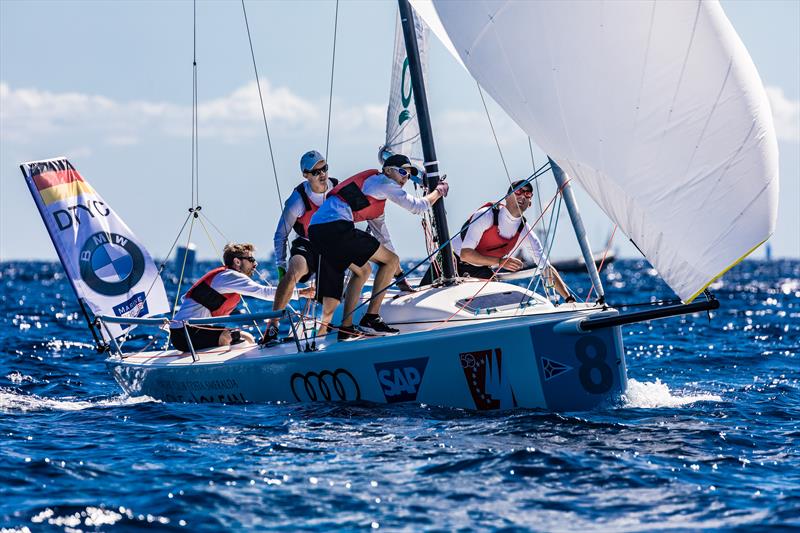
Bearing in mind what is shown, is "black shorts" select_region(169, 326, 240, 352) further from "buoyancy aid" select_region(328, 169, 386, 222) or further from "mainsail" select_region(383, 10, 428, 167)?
"mainsail" select_region(383, 10, 428, 167)

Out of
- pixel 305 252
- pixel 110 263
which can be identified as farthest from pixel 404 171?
pixel 110 263

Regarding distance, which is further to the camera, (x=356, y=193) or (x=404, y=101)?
(x=404, y=101)

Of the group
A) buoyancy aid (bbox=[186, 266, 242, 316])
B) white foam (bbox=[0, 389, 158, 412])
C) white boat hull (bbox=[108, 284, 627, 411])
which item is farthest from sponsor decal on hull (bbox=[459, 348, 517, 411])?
white foam (bbox=[0, 389, 158, 412])

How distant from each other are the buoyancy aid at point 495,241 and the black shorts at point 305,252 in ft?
4.87

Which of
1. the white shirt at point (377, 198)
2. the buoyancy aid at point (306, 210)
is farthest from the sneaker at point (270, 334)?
the white shirt at point (377, 198)

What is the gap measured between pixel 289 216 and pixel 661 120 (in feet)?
11.0

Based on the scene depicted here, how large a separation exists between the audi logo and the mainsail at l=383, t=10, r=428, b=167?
10.7ft

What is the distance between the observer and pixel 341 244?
7.73 meters

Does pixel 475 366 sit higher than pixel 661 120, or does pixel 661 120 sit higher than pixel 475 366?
pixel 661 120

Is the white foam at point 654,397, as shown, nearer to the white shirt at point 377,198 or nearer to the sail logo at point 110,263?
the white shirt at point 377,198

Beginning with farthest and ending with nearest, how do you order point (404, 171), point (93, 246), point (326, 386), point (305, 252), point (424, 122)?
point (93, 246), point (424, 122), point (305, 252), point (404, 171), point (326, 386)

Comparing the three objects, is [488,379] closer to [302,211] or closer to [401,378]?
[401,378]

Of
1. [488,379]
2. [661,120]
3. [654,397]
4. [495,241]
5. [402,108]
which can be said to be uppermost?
[402,108]

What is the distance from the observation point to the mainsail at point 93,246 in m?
9.15
